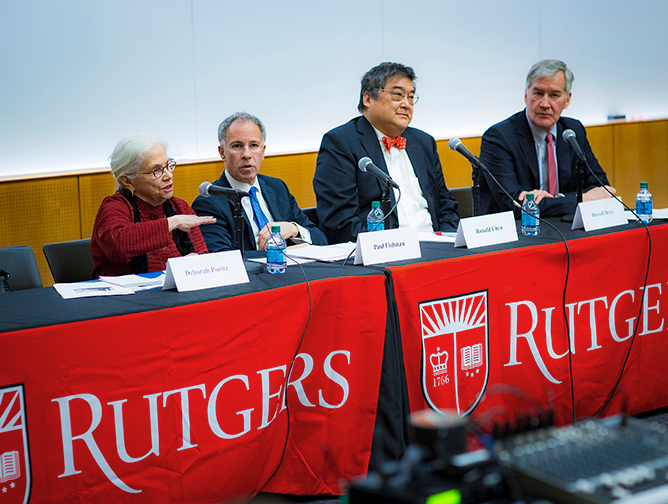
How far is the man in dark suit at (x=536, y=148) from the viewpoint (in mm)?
3217

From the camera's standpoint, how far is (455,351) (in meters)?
2.12

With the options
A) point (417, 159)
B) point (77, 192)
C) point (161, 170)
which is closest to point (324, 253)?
point (161, 170)

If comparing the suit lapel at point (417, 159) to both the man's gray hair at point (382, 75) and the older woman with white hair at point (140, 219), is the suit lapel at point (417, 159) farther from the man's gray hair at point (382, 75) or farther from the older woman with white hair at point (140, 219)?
the older woman with white hair at point (140, 219)

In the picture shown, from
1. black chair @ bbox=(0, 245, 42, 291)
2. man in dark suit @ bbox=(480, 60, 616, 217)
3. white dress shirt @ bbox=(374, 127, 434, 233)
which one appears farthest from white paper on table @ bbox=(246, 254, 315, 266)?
man in dark suit @ bbox=(480, 60, 616, 217)

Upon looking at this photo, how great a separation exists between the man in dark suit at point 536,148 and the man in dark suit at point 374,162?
0.34 meters

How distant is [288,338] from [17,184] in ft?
8.40

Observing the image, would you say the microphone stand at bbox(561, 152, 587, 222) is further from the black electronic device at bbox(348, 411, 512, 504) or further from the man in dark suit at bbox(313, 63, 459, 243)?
the black electronic device at bbox(348, 411, 512, 504)

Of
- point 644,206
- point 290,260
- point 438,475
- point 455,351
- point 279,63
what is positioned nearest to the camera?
point 438,475

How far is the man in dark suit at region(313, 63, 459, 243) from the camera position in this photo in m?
2.97

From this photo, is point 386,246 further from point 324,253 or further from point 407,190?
point 407,190

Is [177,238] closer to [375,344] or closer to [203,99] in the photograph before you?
[375,344]

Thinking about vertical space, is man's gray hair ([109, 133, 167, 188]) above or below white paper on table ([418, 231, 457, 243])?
above

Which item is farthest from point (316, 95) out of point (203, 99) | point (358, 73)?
point (203, 99)

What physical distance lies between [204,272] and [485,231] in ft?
3.31
